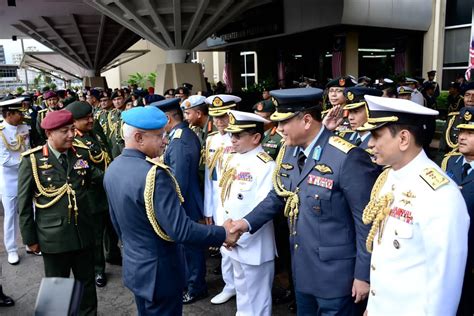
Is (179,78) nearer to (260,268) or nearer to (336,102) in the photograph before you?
(336,102)

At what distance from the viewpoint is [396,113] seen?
75.5 inches

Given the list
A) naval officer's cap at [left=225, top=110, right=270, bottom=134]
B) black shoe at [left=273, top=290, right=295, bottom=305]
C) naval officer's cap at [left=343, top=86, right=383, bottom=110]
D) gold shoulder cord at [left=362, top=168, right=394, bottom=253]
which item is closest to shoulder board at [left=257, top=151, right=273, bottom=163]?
naval officer's cap at [left=225, top=110, right=270, bottom=134]

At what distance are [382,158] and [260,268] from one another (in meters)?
1.76

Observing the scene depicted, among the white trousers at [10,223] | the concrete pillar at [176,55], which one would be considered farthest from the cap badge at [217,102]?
the concrete pillar at [176,55]

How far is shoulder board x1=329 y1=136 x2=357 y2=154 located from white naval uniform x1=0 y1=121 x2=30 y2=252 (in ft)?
15.3

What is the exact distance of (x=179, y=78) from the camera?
15.3 m

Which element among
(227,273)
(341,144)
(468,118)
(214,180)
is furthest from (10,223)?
(468,118)

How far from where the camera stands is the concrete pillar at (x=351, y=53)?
705 inches

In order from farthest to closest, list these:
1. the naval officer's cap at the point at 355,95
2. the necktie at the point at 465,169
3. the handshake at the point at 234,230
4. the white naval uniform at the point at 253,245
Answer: the naval officer's cap at the point at 355,95, the necktie at the point at 465,169, the white naval uniform at the point at 253,245, the handshake at the point at 234,230

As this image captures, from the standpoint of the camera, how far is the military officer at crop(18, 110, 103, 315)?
134 inches

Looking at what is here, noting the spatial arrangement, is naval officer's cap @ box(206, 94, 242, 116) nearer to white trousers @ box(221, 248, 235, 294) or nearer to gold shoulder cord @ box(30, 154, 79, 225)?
white trousers @ box(221, 248, 235, 294)

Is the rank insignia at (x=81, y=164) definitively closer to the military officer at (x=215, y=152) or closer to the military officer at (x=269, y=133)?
the military officer at (x=215, y=152)

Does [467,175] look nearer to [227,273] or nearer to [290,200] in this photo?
[290,200]

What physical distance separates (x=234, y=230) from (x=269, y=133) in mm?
1967
